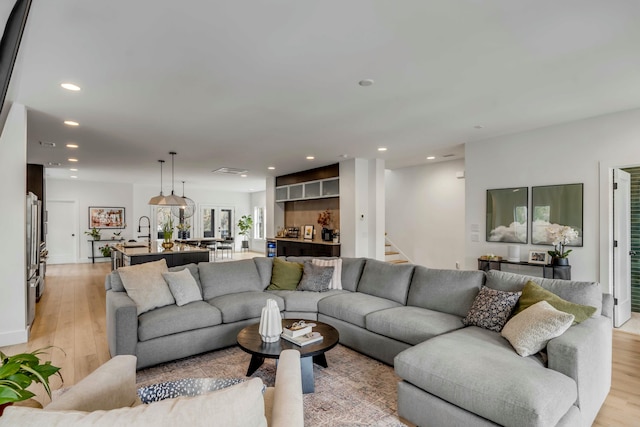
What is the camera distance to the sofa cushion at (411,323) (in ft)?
9.54

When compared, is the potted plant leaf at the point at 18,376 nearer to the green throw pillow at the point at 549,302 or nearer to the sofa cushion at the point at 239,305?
the sofa cushion at the point at 239,305

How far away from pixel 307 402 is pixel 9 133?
4.15m

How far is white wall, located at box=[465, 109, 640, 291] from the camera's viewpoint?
13.2 ft

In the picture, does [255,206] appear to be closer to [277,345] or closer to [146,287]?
[146,287]

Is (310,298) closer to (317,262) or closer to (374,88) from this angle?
(317,262)

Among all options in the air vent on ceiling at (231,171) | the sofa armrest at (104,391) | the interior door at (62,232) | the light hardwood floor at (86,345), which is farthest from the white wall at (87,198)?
the sofa armrest at (104,391)

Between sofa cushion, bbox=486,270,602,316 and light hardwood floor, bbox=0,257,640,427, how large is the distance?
0.69 meters

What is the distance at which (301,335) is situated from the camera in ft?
9.42

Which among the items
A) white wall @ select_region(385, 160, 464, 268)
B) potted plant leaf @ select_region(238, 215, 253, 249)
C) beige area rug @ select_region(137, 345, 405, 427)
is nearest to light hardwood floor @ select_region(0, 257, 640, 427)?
beige area rug @ select_region(137, 345, 405, 427)

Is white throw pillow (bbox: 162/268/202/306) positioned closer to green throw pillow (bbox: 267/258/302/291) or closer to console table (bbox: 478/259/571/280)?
green throw pillow (bbox: 267/258/302/291)

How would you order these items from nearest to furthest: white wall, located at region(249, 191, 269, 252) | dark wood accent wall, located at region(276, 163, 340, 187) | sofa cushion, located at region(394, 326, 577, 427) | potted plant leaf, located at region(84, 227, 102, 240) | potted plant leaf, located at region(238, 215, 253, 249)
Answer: sofa cushion, located at region(394, 326, 577, 427) → dark wood accent wall, located at region(276, 163, 340, 187) → potted plant leaf, located at region(84, 227, 102, 240) → white wall, located at region(249, 191, 269, 252) → potted plant leaf, located at region(238, 215, 253, 249)

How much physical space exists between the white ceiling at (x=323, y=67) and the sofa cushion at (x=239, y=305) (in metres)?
2.12

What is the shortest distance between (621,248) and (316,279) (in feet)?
12.6

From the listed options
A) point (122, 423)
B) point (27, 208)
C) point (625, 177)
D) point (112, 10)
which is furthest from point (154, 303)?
point (625, 177)
